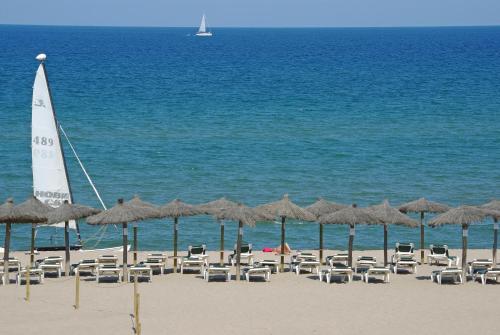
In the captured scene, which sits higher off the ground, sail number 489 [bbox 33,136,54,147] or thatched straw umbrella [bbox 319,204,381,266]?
sail number 489 [bbox 33,136,54,147]

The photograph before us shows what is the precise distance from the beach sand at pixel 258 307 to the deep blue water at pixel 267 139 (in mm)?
8717

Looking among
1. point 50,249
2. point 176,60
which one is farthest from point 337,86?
point 50,249

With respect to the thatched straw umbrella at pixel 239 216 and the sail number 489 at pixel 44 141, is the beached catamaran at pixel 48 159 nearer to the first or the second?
the sail number 489 at pixel 44 141

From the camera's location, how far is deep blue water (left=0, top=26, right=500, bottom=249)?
38.8 m

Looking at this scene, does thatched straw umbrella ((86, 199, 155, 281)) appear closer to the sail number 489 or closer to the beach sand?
the beach sand

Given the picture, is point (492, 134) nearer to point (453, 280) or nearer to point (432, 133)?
point (432, 133)

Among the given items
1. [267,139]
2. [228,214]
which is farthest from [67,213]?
[267,139]

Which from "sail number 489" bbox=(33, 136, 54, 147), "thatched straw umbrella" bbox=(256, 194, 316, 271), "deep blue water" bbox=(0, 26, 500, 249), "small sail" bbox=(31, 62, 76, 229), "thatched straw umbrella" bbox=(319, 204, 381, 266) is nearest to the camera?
"thatched straw umbrella" bbox=(319, 204, 381, 266)

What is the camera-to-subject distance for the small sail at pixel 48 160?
28766 mm

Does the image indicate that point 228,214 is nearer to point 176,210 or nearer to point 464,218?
point 176,210

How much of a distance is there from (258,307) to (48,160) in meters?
10.4

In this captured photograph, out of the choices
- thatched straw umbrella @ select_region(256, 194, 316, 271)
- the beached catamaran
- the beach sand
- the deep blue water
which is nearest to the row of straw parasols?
thatched straw umbrella @ select_region(256, 194, 316, 271)

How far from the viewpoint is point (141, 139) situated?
5516cm

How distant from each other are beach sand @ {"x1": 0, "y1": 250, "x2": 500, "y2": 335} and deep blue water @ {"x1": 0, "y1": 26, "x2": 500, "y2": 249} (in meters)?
8.72
